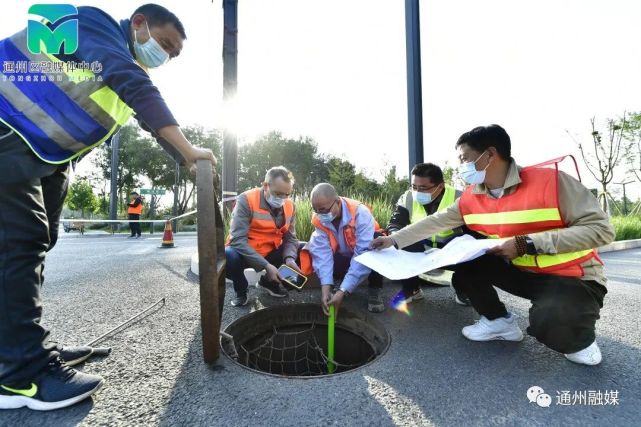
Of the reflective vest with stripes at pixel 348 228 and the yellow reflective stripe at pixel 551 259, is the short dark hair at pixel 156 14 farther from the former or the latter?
the yellow reflective stripe at pixel 551 259

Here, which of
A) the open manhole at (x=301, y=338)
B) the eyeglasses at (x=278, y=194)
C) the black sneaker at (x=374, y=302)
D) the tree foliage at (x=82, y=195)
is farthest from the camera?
the tree foliage at (x=82, y=195)

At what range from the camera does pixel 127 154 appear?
86.2 ft

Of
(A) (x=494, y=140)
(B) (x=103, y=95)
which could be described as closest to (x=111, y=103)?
(B) (x=103, y=95)

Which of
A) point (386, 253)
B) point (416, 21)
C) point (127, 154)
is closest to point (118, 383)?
point (386, 253)

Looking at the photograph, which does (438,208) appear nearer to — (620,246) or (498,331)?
(498,331)

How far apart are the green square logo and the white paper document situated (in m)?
1.96

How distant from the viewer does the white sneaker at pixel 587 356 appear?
5.57ft

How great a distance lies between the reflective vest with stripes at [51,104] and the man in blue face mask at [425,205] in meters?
2.38

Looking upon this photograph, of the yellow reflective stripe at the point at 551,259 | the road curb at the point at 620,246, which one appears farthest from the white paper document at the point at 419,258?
the road curb at the point at 620,246

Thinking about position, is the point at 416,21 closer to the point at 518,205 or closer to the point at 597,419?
the point at 518,205

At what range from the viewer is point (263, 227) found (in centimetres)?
300

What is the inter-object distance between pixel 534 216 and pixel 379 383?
4.18 feet

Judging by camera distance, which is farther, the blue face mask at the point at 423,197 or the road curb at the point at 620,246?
the road curb at the point at 620,246

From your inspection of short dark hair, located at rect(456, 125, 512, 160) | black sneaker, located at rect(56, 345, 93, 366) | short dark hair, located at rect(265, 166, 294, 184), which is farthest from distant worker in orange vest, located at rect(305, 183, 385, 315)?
black sneaker, located at rect(56, 345, 93, 366)
